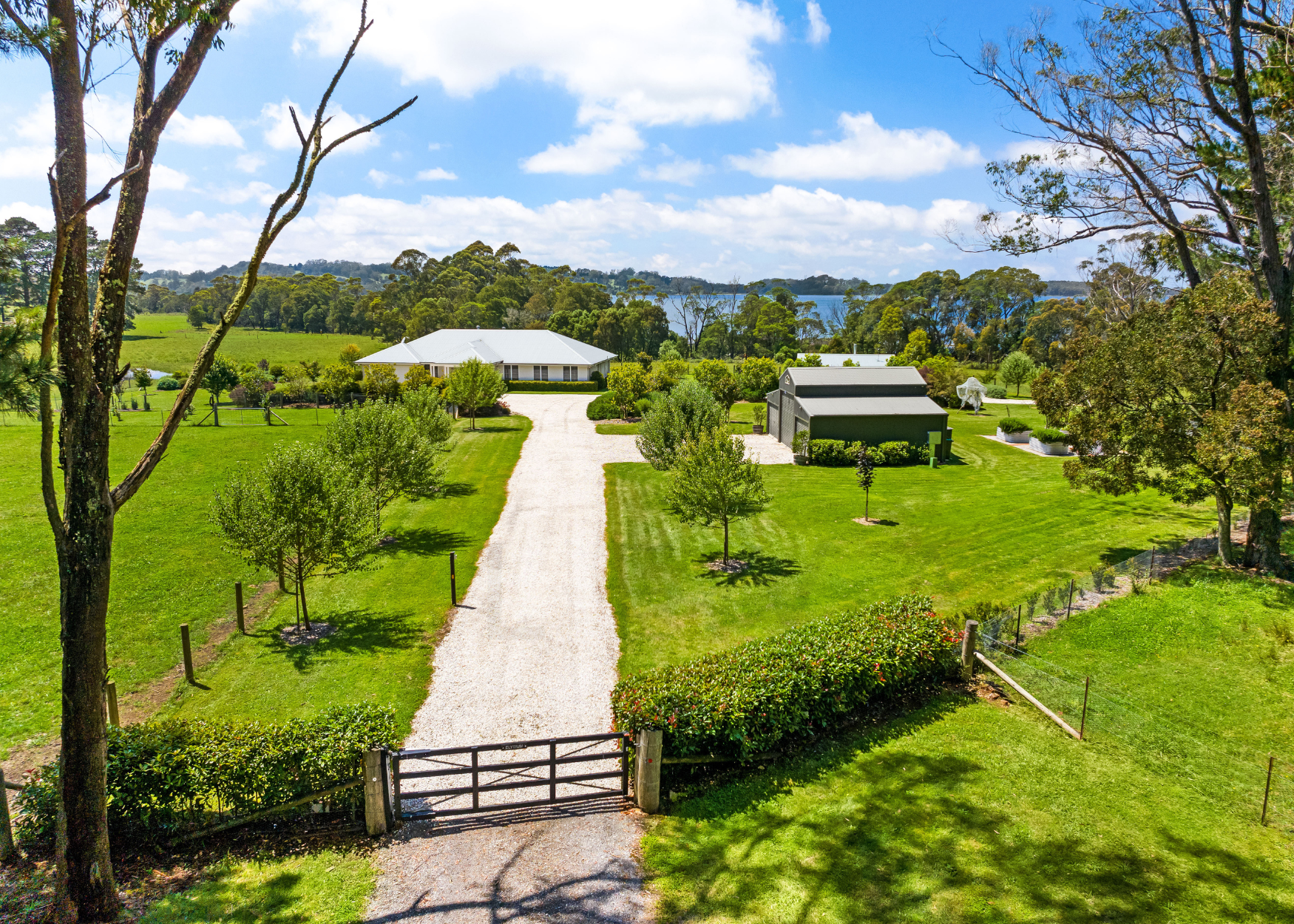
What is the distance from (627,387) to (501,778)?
3638 cm

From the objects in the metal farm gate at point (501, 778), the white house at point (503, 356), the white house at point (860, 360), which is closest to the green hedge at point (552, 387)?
the white house at point (503, 356)

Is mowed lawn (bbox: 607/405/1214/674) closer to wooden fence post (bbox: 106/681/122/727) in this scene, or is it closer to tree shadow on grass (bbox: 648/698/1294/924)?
tree shadow on grass (bbox: 648/698/1294/924)

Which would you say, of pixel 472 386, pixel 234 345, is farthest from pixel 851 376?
pixel 234 345

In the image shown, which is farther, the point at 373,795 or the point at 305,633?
the point at 305,633

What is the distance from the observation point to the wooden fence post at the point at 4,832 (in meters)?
7.90

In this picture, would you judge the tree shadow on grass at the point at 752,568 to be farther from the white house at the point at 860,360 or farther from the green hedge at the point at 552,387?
the white house at the point at 860,360

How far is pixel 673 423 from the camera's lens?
26.1 meters

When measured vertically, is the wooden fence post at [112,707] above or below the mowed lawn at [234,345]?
Answer: below

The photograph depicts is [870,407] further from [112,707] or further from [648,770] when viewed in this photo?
[112,707]

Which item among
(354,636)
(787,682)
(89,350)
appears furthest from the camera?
(354,636)

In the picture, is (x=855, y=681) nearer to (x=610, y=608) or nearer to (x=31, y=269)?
(x=610, y=608)

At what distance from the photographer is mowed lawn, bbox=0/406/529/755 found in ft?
42.8

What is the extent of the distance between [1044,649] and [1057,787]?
536cm

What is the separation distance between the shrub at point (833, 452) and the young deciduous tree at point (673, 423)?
8.49 meters
